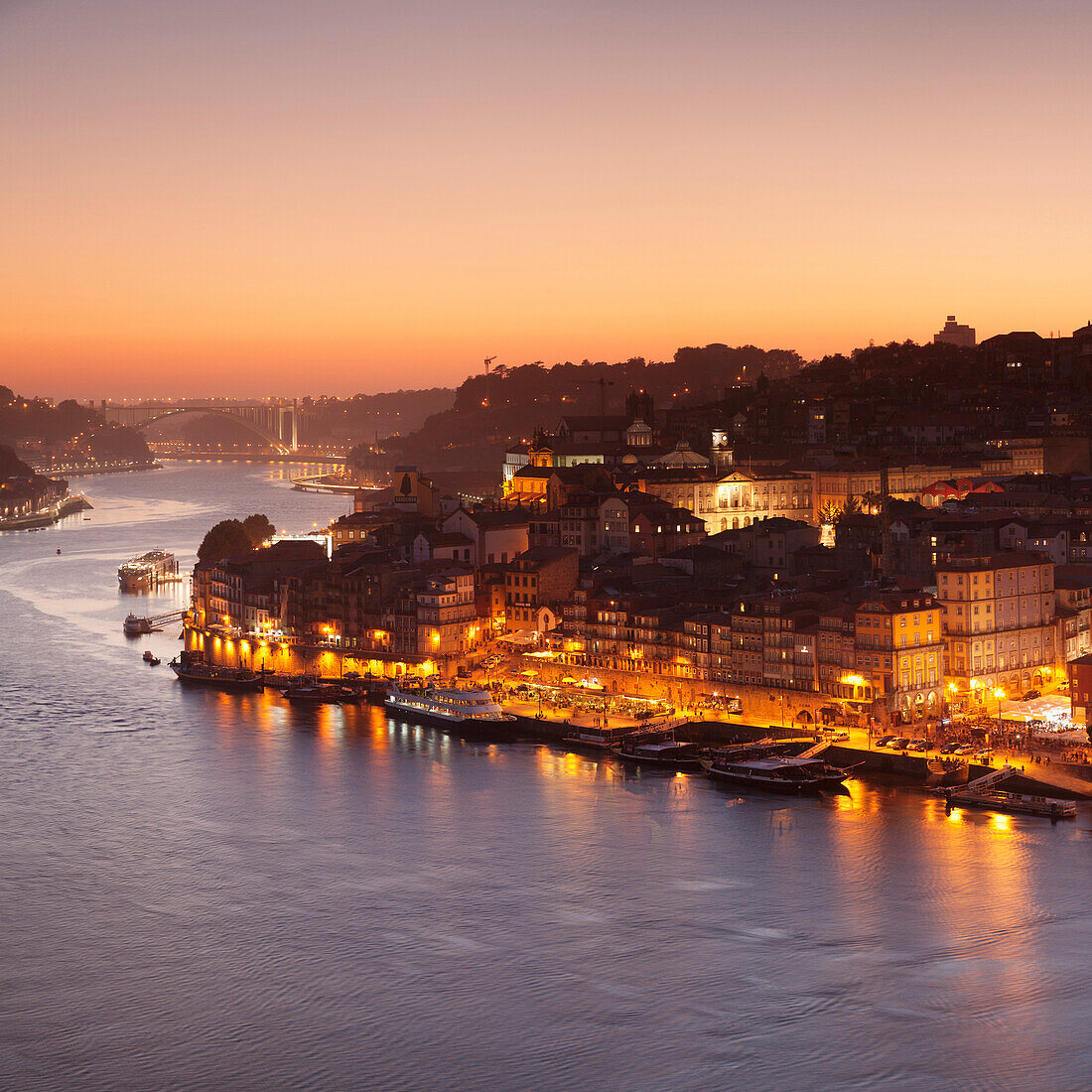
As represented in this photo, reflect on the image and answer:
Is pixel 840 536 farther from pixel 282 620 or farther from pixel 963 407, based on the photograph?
pixel 963 407

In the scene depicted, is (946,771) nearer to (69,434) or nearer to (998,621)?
(998,621)

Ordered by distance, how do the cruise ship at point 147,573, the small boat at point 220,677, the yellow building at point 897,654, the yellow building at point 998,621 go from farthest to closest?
the cruise ship at point 147,573
the small boat at point 220,677
the yellow building at point 998,621
the yellow building at point 897,654

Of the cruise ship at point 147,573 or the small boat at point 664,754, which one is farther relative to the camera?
the cruise ship at point 147,573

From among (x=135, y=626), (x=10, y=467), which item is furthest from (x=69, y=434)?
(x=135, y=626)

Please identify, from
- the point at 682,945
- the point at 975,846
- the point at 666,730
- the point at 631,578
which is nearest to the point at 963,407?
the point at 631,578

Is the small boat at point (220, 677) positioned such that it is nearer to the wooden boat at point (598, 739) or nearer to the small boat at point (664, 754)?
the wooden boat at point (598, 739)

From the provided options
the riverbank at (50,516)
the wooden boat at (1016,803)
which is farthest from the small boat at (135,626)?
the riverbank at (50,516)

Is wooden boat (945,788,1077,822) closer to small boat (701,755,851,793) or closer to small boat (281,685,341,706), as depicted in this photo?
small boat (701,755,851,793)
